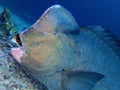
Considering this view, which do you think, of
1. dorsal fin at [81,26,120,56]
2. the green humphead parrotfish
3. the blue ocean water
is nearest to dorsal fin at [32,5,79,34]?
the green humphead parrotfish

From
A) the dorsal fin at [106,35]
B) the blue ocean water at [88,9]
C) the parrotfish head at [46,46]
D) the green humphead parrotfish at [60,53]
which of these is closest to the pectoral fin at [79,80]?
the green humphead parrotfish at [60,53]

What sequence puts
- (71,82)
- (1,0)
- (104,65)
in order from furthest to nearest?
1. (1,0)
2. (104,65)
3. (71,82)

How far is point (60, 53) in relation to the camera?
291 cm

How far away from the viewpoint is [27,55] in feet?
9.50

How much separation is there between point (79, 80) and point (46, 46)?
21.4 inches

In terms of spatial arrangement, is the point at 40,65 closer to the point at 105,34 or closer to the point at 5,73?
the point at 5,73

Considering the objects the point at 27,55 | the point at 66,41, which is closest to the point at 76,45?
the point at 66,41

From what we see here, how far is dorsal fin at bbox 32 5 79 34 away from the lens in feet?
9.32

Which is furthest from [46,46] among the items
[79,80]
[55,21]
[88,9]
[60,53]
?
[88,9]

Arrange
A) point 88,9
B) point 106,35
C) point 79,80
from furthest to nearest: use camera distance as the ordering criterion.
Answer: point 88,9 < point 106,35 < point 79,80

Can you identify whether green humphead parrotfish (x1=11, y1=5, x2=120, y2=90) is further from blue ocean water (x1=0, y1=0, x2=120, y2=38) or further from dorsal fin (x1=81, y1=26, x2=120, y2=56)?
blue ocean water (x1=0, y1=0, x2=120, y2=38)

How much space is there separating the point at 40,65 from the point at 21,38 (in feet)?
1.25

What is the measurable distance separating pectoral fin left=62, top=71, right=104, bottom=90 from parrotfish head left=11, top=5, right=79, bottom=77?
0.13 metres

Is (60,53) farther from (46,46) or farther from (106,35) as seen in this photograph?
(106,35)
